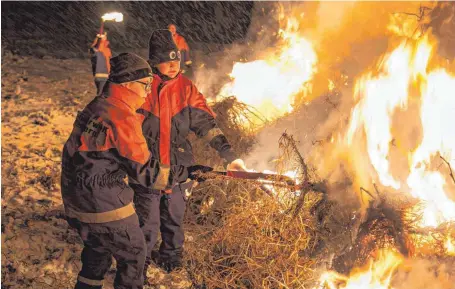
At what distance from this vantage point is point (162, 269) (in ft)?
17.3

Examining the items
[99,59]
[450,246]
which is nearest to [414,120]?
[450,246]

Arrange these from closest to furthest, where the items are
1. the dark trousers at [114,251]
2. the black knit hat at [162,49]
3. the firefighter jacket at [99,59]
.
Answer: the dark trousers at [114,251] → the black knit hat at [162,49] → the firefighter jacket at [99,59]

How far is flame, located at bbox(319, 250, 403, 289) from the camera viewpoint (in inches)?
182

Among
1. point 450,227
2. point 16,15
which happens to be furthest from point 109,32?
point 450,227

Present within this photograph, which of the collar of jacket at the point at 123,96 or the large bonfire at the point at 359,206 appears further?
the large bonfire at the point at 359,206

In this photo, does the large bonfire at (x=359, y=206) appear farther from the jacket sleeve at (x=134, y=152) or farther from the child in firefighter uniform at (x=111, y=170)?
the jacket sleeve at (x=134, y=152)

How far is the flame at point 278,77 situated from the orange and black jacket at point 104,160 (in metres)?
3.52

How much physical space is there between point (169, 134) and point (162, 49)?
0.84 meters

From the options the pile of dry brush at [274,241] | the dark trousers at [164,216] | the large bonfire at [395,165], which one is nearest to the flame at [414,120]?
the large bonfire at [395,165]

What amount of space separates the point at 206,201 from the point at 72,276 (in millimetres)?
1927

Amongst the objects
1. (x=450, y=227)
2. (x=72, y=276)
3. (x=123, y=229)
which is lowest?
(x=72, y=276)

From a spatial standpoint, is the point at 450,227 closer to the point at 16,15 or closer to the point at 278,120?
the point at 278,120

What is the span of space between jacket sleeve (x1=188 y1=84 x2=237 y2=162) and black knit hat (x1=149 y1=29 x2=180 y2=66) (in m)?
0.38

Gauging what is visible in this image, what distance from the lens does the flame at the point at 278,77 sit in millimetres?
7125
